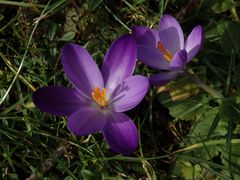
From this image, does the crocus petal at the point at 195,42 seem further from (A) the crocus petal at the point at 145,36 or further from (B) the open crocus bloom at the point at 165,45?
(A) the crocus petal at the point at 145,36

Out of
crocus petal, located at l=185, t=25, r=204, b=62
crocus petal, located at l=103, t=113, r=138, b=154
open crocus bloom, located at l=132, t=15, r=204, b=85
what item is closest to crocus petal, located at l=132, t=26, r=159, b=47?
open crocus bloom, located at l=132, t=15, r=204, b=85

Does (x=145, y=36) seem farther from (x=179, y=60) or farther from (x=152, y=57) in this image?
(x=179, y=60)

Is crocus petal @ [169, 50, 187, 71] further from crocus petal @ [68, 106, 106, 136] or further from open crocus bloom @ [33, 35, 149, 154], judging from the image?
crocus petal @ [68, 106, 106, 136]

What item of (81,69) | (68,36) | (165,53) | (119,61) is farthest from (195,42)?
(68,36)

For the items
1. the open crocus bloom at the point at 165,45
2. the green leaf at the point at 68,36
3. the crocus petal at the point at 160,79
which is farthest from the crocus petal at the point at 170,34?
the green leaf at the point at 68,36

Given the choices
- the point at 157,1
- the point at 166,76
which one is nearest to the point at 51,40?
the point at 157,1

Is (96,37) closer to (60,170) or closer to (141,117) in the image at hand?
(141,117)

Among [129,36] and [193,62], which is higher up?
[129,36]
